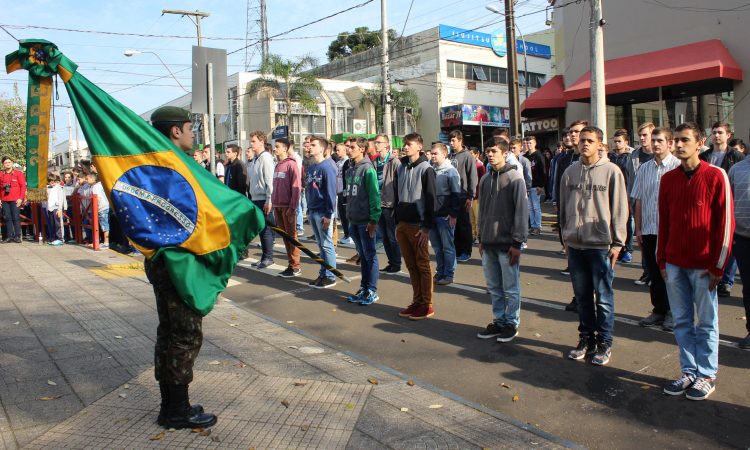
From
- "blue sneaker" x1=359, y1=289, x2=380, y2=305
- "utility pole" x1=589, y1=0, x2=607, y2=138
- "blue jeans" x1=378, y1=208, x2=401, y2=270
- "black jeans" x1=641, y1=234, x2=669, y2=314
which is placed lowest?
"blue sneaker" x1=359, y1=289, x2=380, y2=305

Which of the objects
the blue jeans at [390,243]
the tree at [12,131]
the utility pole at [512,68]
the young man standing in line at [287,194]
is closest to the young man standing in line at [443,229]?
the blue jeans at [390,243]

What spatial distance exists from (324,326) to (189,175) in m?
3.28

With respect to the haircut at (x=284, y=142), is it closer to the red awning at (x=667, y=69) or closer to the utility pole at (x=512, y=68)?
the utility pole at (x=512, y=68)

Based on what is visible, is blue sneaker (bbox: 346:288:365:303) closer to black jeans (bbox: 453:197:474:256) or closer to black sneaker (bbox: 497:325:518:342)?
black sneaker (bbox: 497:325:518:342)

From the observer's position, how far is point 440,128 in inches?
1774

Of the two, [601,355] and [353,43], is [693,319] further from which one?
[353,43]

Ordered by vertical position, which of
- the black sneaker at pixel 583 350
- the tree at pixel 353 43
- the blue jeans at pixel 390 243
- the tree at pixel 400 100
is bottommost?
the black sneaker at pixel 583 350

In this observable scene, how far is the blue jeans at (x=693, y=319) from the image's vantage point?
4.28 m

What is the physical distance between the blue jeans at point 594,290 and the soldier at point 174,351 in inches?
126

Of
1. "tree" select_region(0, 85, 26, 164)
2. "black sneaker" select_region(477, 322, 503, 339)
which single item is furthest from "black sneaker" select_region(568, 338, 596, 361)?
"tree" select_region(0, 85, 26, 164)

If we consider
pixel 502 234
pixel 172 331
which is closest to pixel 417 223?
pixel 502 234

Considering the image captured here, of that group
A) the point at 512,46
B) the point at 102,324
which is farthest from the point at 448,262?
the point at 512,46

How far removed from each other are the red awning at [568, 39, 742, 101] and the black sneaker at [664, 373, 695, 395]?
1331 centimetres

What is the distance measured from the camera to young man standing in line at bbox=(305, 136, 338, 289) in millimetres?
8422
